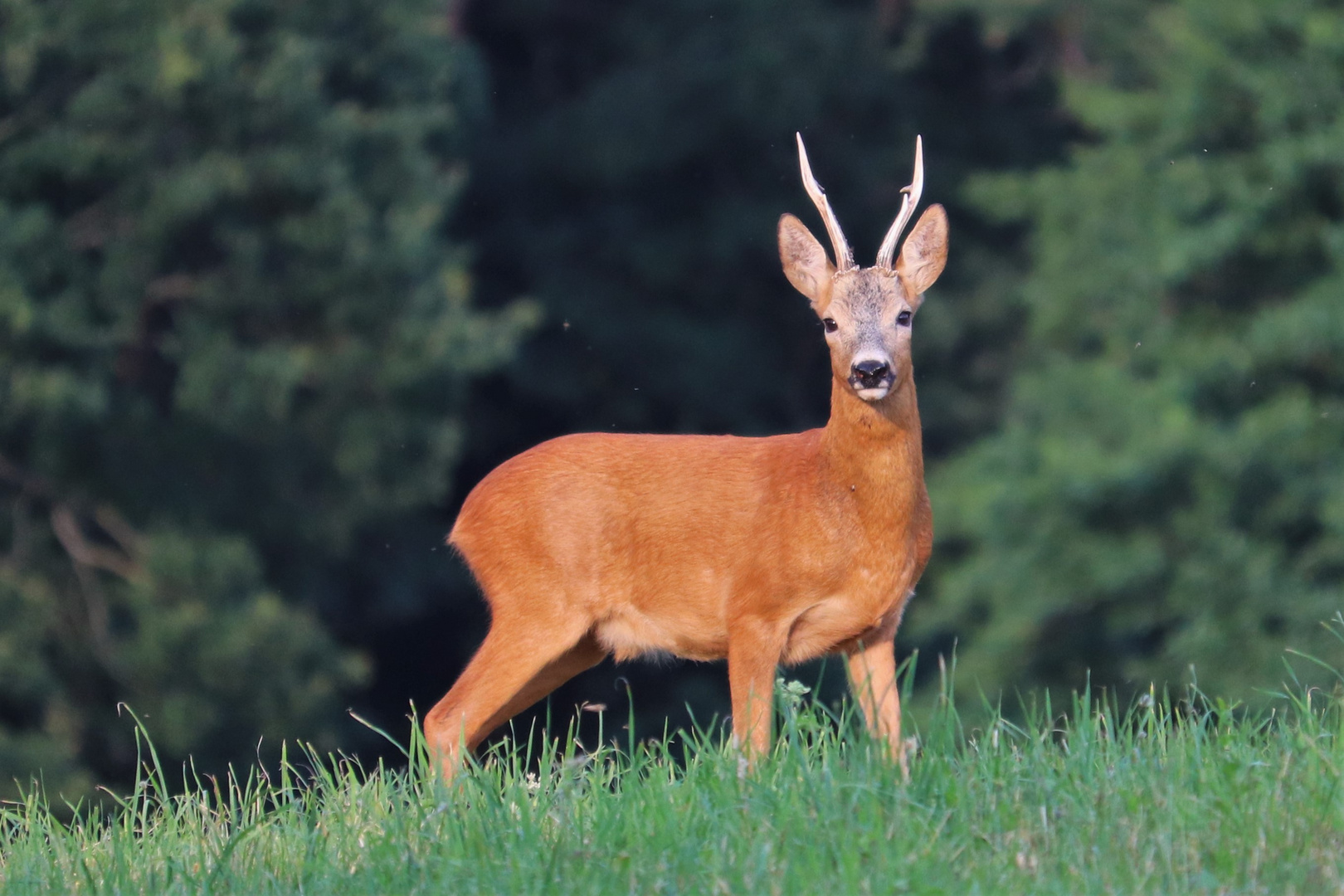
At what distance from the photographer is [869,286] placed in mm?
5625

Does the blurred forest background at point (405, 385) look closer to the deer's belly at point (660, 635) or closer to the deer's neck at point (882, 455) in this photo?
the deer's belly at point (660, 635)

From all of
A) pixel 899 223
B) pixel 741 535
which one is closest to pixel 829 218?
pixel 899 223

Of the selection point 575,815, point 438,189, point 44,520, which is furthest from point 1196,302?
point 575,815

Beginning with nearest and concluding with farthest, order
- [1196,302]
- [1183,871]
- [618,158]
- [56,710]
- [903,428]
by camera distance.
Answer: [1183,871], [903,428], [56,710], [1196,302], [618,158]

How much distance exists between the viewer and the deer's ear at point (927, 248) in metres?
5.91

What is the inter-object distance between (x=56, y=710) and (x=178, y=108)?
167 inches

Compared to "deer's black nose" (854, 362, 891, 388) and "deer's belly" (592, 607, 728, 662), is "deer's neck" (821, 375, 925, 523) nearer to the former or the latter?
"deer's black nose" (854, 362, 891, 388)

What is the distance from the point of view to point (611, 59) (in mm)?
21500

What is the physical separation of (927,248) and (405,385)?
1013 cm

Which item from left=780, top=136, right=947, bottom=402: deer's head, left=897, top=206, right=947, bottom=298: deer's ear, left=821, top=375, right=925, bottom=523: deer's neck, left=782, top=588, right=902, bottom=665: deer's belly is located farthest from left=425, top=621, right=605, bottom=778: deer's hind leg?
left=897, top=206, right=947, bottom=298: deer's ear

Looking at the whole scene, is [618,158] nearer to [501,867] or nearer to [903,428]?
[903,428]

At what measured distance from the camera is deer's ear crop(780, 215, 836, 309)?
5.89 meters

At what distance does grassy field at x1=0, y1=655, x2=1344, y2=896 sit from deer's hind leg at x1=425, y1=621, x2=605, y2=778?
947 millimetres

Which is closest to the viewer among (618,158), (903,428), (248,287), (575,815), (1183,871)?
(1183,871)
